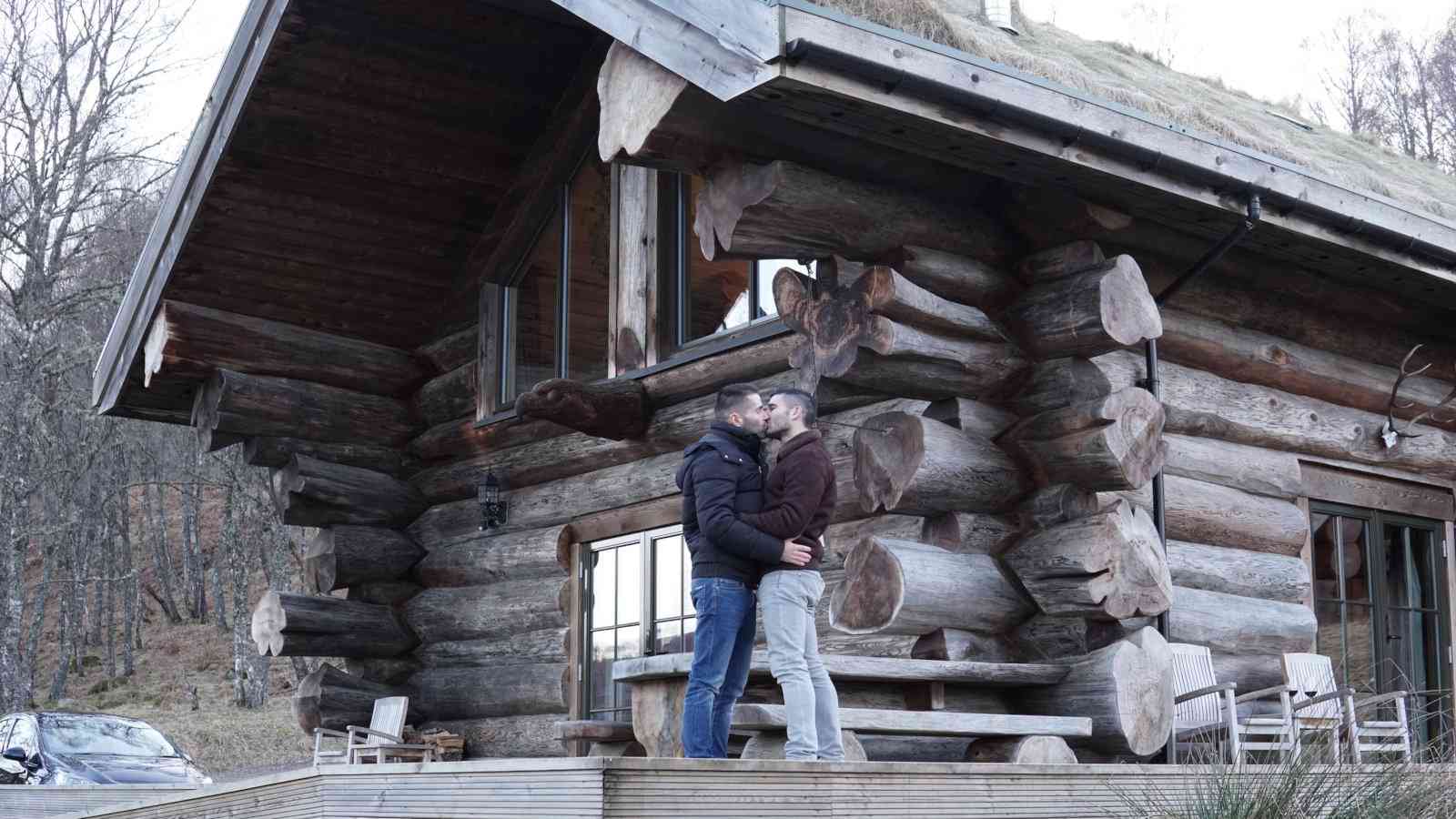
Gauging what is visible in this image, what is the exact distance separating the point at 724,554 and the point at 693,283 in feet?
13.7

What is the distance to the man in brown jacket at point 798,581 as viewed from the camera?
18.8 feet

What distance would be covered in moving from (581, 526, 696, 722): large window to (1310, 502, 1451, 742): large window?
3.90m

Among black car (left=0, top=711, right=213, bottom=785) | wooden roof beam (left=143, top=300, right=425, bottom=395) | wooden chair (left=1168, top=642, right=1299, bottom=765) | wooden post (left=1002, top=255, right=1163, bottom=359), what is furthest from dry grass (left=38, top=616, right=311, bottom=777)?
wooden post (left=1002, top=255, right=1163, bottom=359)

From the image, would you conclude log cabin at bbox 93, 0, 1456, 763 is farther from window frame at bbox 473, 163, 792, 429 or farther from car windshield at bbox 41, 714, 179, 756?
car windshield at bbox 41, 714, 179, 756

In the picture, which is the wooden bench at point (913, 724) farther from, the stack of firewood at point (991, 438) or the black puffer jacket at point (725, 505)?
the black puffer jacket at point (725, 505)

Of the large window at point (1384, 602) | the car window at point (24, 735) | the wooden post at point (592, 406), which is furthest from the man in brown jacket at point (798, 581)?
the car window at point (24, 735)

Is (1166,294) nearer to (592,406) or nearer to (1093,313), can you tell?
(1093,313)

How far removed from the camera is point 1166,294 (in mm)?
8156

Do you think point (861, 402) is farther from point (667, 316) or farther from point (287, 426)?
point (287, 426)

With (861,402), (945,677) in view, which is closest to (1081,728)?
(945,677)

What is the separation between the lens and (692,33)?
6.32 metres

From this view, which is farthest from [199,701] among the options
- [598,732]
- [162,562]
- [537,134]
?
[598,732]

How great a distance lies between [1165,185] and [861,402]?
2.06 meters

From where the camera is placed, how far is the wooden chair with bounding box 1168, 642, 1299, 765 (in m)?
7.34
